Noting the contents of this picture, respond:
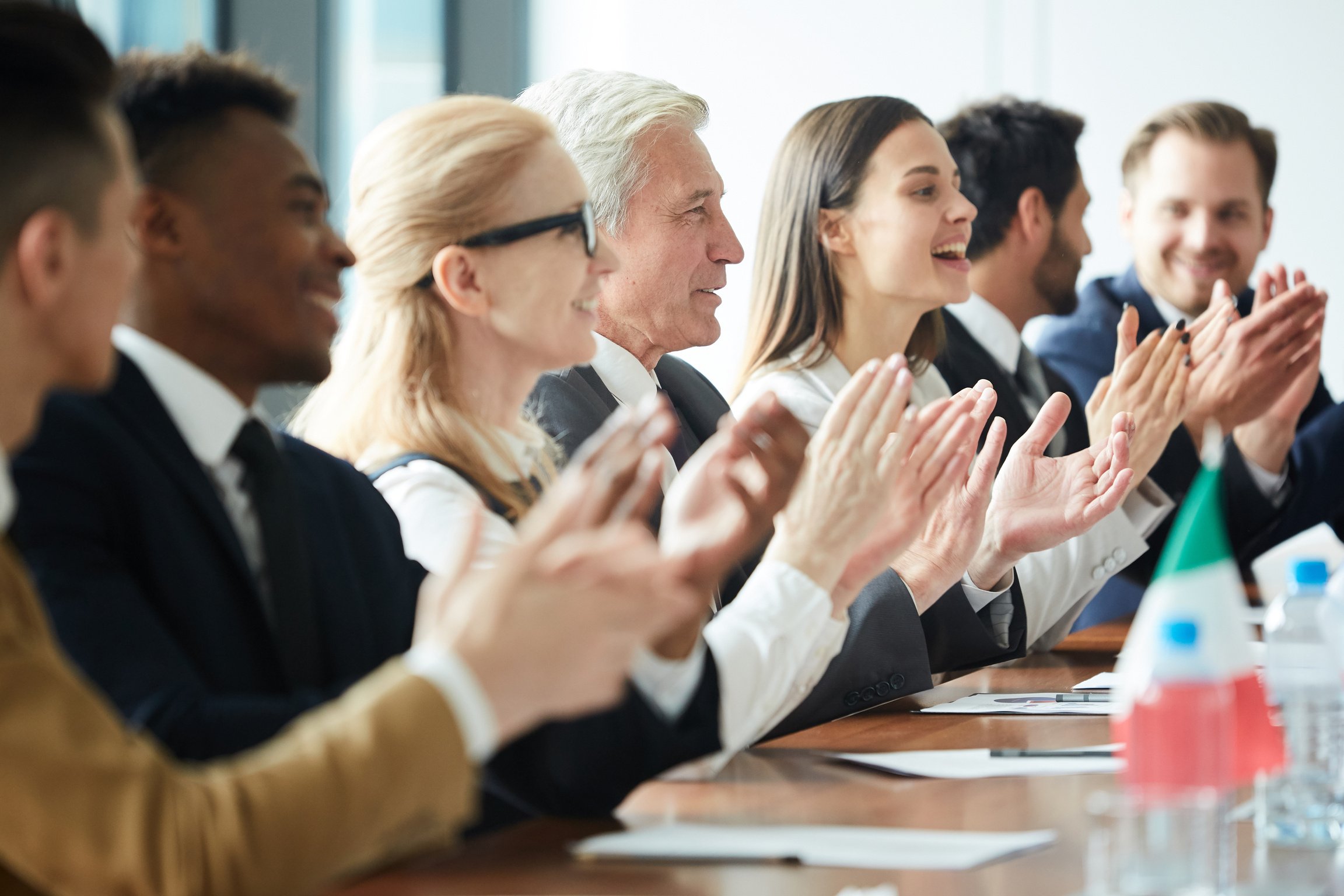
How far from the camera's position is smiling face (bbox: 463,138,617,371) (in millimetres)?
1971

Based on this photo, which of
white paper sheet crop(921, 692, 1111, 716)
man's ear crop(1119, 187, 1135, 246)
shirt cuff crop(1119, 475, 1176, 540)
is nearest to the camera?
white paper sheet crop(921, 692, 1111, 716)

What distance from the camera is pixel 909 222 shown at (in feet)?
10.2

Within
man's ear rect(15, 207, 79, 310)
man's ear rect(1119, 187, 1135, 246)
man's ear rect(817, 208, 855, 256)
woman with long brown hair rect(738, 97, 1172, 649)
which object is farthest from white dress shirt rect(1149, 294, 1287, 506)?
man's ear rect(15, 207, 79, 310)

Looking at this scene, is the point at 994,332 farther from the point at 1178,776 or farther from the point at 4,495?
the point at 4,495

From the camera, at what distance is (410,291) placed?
1984mm

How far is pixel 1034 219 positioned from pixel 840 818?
2.74 meters

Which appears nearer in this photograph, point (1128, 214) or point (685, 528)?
point (685, 528)

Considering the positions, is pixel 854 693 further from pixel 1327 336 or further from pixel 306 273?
pixel 1327 336

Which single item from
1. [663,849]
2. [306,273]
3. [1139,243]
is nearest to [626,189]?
[306,273]

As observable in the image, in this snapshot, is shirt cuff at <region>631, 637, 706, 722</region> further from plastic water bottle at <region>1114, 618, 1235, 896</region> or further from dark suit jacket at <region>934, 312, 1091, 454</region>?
dark suit jacket at <region>934, 312, 1091, 454</region>

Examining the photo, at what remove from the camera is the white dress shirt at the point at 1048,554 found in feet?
9.46

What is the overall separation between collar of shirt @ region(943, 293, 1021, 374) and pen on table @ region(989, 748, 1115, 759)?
1.96 metres

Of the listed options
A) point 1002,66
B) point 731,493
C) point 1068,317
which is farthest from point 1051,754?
point 1002,66

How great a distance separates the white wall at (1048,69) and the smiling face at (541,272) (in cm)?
399
